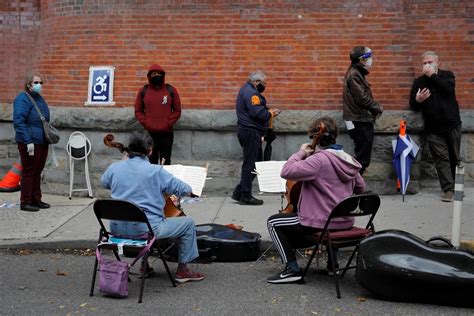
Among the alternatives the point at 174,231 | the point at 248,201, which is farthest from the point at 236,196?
the point at 174,231

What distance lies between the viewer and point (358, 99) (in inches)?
375

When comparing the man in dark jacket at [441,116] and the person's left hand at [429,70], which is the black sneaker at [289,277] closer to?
the man in dark jacket at [441,116]

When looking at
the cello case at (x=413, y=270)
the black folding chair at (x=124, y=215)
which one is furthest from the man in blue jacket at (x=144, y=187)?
the cello case at (x=413, y=270)

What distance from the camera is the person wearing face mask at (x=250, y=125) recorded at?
9.52 m

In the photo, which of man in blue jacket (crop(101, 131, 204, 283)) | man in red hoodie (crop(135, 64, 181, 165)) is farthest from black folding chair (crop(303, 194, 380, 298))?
man in red hoodie (crop(135, 64, 181, 165))

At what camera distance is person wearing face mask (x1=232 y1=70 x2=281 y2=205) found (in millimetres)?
9523

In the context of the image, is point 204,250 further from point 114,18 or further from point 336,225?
point 114,18

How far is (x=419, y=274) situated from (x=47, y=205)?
5.65 meters

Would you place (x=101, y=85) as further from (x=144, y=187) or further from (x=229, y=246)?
(x=144, y=187)

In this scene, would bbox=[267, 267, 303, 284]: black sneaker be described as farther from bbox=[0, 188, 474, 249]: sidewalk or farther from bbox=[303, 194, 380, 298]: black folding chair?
bbox=[0, 188, 474, 249]: sidewalk

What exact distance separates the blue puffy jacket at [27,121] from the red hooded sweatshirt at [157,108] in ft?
4.23

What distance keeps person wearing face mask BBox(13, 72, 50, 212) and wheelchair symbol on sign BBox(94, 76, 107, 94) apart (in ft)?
3.61

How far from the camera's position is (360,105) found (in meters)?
9.59

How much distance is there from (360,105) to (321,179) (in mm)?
3521
